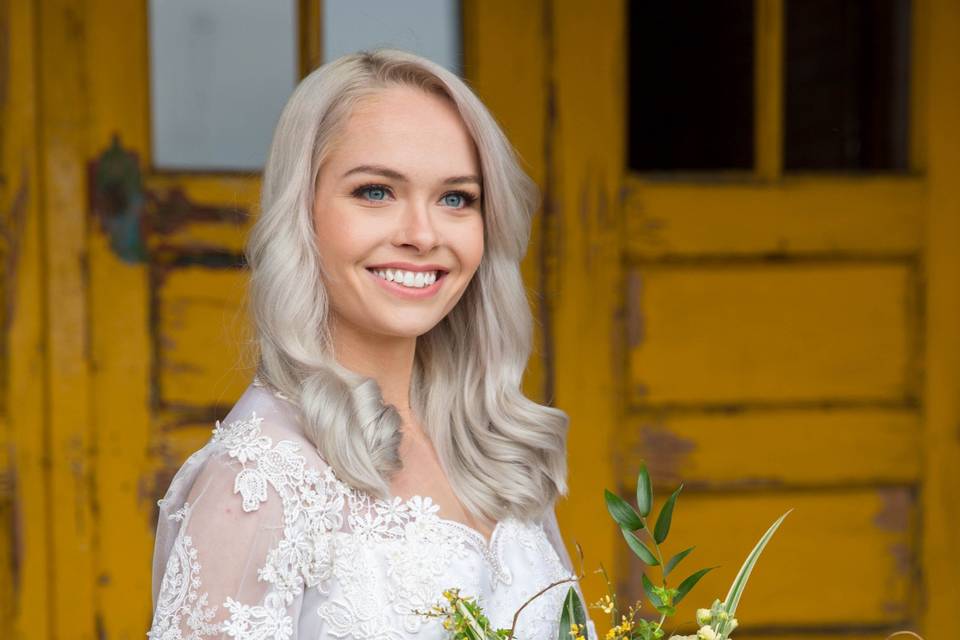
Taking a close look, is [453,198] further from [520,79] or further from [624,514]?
[520,79]

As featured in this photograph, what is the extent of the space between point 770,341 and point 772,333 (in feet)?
0.06

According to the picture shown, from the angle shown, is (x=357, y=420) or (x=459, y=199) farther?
(x=459, y=199)

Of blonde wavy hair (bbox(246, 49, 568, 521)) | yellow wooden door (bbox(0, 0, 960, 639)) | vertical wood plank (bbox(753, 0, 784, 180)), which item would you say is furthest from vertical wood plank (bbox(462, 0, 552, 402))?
blonde wavy hair (bbox(246, 49, 568, 521))

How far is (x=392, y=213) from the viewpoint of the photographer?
143 centimetres

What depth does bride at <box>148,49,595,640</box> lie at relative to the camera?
129cm

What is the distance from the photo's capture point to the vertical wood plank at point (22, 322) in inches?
100

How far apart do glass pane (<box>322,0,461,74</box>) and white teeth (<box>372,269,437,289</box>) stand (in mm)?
1370

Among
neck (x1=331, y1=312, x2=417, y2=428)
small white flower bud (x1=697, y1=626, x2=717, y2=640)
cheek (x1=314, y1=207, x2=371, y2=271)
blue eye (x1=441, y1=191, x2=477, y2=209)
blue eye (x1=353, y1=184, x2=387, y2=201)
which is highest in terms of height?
blue eye (x1=353, y1=184, x2=387, y2=201)

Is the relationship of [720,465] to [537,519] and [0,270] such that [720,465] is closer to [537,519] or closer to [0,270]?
[537,519]

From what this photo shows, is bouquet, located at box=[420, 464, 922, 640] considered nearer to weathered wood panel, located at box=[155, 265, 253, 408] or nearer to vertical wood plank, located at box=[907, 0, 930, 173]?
weathered wood panel, located at box=[155, 265, 253, 408]

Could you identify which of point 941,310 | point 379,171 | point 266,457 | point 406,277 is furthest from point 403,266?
point 941,310

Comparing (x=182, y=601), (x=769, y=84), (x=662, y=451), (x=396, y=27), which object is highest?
(x=396, y=27)

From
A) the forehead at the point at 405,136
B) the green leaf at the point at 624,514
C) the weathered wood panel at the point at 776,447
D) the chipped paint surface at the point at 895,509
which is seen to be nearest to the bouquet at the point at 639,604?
the green leaf at the point at 624,514

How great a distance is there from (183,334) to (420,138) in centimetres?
134
